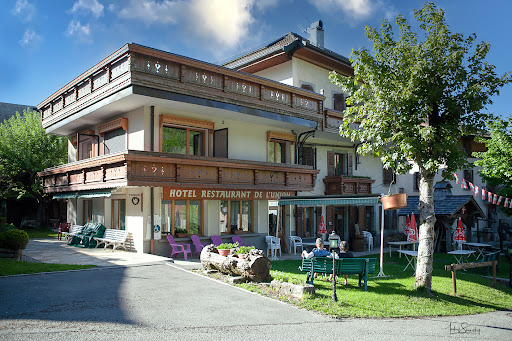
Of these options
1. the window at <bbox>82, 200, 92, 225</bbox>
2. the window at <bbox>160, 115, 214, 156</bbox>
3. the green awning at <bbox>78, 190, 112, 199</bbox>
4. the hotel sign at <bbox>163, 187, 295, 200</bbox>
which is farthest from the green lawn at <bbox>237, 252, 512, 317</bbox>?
the window at <bbox>82, 200, 92, 225</bbox>

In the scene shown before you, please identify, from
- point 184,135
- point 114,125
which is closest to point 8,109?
point 114,125

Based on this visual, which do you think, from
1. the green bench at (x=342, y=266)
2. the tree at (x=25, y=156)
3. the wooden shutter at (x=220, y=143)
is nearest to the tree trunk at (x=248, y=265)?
the green bench at (x=342, y=266)

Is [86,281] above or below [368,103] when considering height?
below

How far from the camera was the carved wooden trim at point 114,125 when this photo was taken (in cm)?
1648

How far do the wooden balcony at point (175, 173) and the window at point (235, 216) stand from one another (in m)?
1.82

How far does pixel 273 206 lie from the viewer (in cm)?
2131

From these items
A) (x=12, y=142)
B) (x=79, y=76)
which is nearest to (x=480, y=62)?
(x=79, y=76)

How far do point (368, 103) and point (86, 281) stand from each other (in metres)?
8.91

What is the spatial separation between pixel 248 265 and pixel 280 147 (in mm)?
11038

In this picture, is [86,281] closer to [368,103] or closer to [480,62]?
[368,103]

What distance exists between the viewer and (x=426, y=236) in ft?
36.9

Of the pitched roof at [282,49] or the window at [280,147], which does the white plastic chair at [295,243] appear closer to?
the window at [280,147]

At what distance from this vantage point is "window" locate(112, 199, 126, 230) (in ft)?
57.9

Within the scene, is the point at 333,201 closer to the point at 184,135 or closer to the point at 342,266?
the point at 342,266
